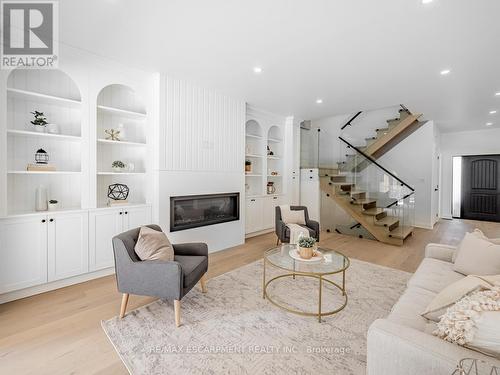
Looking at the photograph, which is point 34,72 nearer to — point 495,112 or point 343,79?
point 343,79

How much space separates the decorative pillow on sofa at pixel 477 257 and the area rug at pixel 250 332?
32.2 inches

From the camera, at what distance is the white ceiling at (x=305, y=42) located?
2.23 meters

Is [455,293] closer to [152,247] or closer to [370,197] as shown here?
[152,247]

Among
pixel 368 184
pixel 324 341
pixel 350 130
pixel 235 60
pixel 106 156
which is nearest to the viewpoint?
pixel 324 341

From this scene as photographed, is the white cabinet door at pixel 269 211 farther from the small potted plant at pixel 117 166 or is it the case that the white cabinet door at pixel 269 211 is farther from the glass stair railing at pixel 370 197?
the small potted plant at pixel 117 166

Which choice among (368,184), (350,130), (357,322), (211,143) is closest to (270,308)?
(357,322)

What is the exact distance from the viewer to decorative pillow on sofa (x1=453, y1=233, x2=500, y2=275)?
206 centimetres

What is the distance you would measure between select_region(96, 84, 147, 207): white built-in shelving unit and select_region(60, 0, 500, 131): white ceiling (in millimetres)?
620

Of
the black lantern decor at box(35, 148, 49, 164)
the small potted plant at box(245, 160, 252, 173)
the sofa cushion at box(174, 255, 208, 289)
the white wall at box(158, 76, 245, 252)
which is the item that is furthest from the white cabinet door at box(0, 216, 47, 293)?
the small potted plant at box(245, 160, 252, 173)

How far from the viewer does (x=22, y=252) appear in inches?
105

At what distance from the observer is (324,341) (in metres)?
2.04

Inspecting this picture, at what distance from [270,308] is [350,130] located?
6.68m

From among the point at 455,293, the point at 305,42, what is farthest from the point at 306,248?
the point at 305,42

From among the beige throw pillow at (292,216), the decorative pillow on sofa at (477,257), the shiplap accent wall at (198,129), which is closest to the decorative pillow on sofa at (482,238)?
the decorative pillow on sofa at (477,257)
